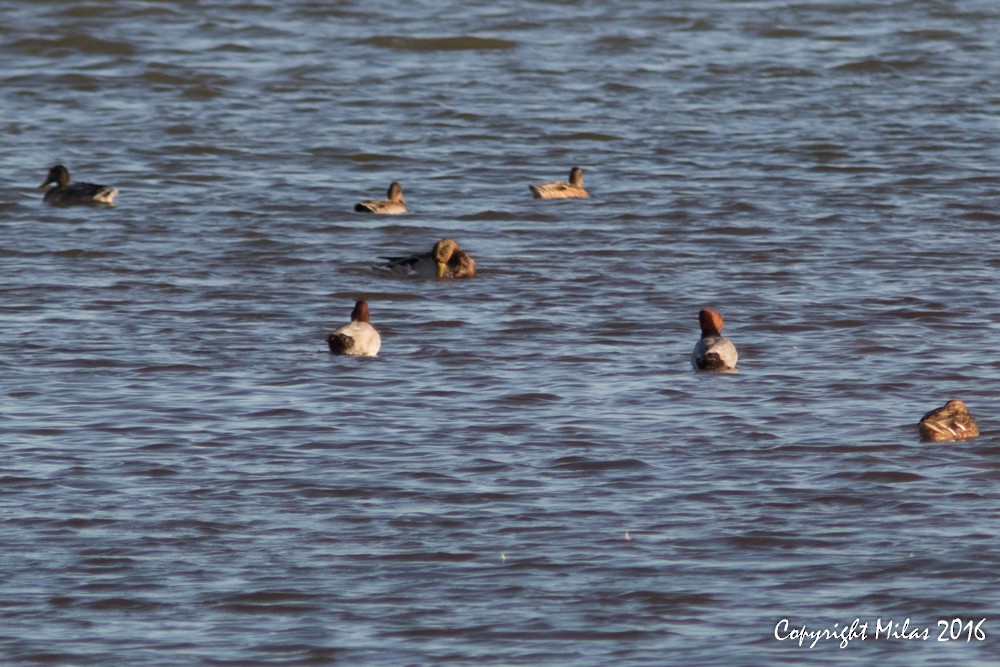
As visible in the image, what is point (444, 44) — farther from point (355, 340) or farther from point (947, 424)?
point (947, 424)

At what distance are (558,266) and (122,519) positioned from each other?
8.59 m

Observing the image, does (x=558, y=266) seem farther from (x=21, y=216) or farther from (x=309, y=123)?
(x=309, y=123)

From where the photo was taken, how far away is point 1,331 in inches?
603

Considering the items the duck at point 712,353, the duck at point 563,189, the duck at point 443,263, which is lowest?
the duck at point 563,189

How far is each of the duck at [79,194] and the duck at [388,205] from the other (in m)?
2.66

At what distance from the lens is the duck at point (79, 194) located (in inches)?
844

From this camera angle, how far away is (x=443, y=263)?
17688 mm

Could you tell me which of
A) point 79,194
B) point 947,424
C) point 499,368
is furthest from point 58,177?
point 947,424

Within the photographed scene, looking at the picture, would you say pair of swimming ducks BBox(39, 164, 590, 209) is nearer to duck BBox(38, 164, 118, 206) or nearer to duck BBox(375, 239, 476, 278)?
duck BBox(38, 164, 118, 206)

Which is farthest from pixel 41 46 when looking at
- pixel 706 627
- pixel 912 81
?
pixel 706 627

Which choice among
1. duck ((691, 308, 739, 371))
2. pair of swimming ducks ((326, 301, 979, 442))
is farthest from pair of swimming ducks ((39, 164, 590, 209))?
duck ((691, 308, 739, 371))

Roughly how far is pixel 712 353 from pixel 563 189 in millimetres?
8231

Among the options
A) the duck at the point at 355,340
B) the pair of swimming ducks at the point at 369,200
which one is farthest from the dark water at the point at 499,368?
the pair of swimming ducks at the point at 369,200

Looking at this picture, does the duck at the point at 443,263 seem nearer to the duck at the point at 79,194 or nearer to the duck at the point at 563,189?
the duck at the point at 563,189
